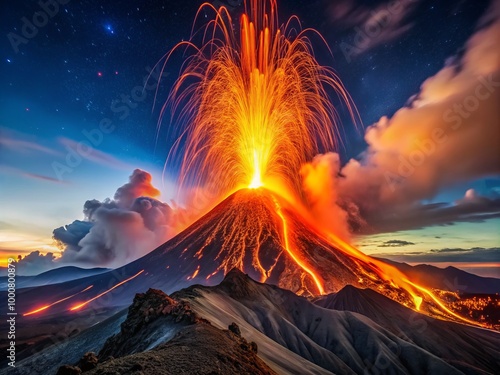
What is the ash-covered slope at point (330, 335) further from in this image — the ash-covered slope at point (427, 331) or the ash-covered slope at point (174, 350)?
Answer: the ash-covered slope at point (174, 350)

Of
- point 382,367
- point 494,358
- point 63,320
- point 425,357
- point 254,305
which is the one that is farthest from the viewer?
point 63,320

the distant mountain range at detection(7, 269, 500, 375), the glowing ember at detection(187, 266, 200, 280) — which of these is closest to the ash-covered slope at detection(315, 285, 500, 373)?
the distant mountain range at detection(7, 269, 500, 375)

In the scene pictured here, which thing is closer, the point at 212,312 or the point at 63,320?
the point at 212,312

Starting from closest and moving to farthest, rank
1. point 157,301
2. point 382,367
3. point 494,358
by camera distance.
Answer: point 157,301
point 382,367
point 494,358

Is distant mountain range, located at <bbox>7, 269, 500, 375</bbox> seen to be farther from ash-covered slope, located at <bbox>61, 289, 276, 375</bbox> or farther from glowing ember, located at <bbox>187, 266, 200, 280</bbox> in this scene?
glowing ember, located at <bbox>187, 266, 200, 280</bbox>

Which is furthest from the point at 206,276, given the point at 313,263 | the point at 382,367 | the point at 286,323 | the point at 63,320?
the point at 382,367

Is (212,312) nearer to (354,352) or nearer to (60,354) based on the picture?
(60,354)

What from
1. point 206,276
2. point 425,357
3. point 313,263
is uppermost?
point 313,263
